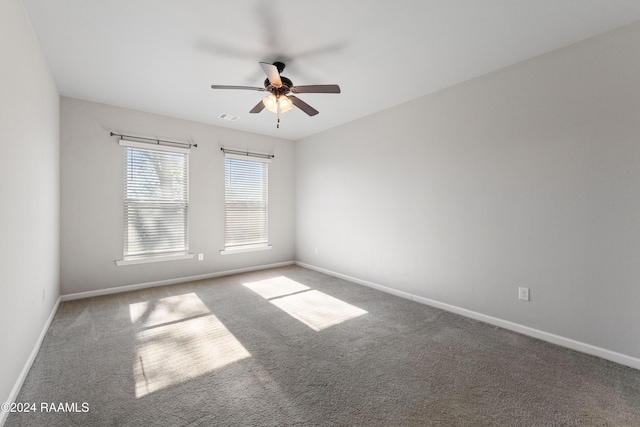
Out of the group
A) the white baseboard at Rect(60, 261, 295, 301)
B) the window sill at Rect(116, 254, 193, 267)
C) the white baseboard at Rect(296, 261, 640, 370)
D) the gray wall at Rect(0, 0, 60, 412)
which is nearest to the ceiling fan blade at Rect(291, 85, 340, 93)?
the gray wall at Rect(0, 0, 60, 412)

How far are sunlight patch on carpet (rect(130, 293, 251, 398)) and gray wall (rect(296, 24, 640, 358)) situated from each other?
2.44 meters

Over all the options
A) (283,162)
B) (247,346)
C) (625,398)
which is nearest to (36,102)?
(247,346)

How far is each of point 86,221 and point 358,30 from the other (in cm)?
418

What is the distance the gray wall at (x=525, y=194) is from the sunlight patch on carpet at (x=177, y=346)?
8.01 ft

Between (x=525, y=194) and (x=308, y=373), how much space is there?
2.63 meters

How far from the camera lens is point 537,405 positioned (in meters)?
1.80

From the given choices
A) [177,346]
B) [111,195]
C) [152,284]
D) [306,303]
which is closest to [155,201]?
[111,195]

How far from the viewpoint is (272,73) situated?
252cm

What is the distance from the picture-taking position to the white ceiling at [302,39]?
2.09 metres

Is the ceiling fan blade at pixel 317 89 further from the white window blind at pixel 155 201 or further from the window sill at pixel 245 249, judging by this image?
the window sill at pixel 245 249

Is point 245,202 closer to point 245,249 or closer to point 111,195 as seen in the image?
point 245,249

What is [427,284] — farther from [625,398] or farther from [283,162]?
[283,162]

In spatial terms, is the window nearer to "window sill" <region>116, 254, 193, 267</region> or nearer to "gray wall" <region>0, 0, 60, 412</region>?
"window sill" <region>116, 254, 193, 267</region>

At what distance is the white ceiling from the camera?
6.86ft
